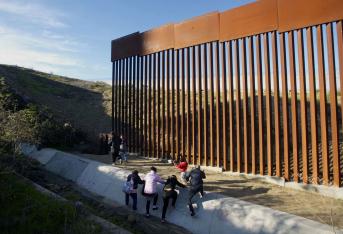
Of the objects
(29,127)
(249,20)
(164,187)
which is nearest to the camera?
(164,187)

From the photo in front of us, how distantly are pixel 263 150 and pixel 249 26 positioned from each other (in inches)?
180

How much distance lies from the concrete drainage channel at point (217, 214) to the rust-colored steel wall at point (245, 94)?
10.1 ft

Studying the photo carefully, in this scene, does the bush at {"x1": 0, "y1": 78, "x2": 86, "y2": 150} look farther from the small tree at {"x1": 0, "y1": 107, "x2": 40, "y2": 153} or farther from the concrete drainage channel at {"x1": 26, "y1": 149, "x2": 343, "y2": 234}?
the concrete drainage channel at {"x1": 26, "y1": 149, "x2": 343, "y2": 234}

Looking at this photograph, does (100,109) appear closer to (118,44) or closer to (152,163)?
(118,44)

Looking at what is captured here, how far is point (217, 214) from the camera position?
1151 centimetres

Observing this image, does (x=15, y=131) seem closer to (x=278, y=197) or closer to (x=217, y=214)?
(x=217, y=214)

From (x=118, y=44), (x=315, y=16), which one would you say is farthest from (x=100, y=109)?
(x=315, y=16)

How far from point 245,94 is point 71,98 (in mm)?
24470

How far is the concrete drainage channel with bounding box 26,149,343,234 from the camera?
393 inches

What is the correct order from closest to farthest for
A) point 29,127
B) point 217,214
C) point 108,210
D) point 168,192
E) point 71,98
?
point 217,214, point 168,192, point 108,210, point 29,127, point 71,98

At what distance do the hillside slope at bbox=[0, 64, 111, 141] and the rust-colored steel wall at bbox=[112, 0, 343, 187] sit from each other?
21.8 feet

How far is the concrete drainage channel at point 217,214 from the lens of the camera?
9977 millimetres

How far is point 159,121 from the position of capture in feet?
64.2

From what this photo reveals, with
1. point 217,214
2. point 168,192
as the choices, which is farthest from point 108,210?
point 217,214
